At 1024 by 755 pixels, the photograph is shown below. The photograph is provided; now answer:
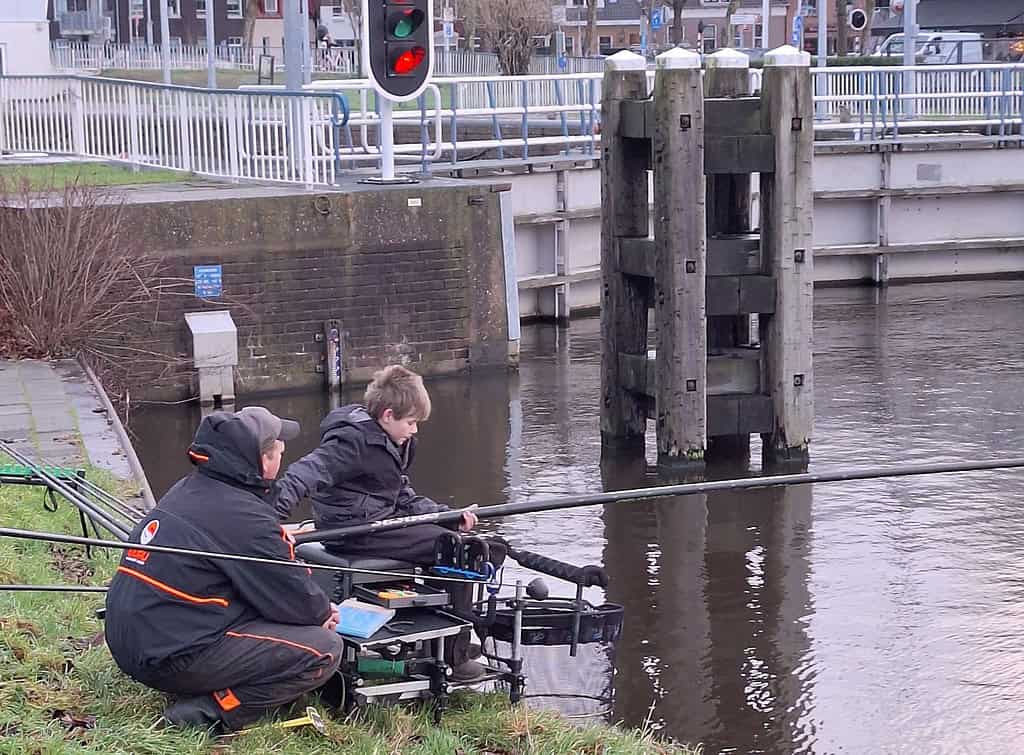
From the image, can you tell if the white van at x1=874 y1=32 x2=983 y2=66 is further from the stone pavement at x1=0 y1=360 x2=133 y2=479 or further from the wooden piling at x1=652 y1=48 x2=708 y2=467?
the stone pavement at x1=0 y1=360 x2=133 y2=479

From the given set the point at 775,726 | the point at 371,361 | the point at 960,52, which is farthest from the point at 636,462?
the point at 960,52

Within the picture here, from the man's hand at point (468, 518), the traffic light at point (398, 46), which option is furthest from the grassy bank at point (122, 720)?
Answer: the traffic light at point (398, 46)

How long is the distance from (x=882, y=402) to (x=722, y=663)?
7520mm

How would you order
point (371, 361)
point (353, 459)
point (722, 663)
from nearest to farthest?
1. point (353, 459)
2. point (722, 663)
3. point (371, 361)

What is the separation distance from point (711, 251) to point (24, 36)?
3218 cm

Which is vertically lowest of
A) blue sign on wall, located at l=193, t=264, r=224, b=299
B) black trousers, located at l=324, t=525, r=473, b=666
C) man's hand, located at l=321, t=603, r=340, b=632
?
man's hand, located at l=321, t=603, r=340, b=632

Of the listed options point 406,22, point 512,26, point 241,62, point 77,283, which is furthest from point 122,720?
point 241,62

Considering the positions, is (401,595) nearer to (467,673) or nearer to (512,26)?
(467,673)

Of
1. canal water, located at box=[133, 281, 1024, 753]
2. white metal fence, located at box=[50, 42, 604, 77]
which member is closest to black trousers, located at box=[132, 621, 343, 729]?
canal water, located at box=[133, 281, 1024, 753]

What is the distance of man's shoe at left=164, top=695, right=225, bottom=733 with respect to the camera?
5.34m

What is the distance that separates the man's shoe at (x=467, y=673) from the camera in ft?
20.2

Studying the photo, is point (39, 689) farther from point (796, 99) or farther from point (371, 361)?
point (371, 361)

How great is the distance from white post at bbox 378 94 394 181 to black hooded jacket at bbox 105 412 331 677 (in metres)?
11.4

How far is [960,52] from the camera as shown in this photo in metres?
37.0
